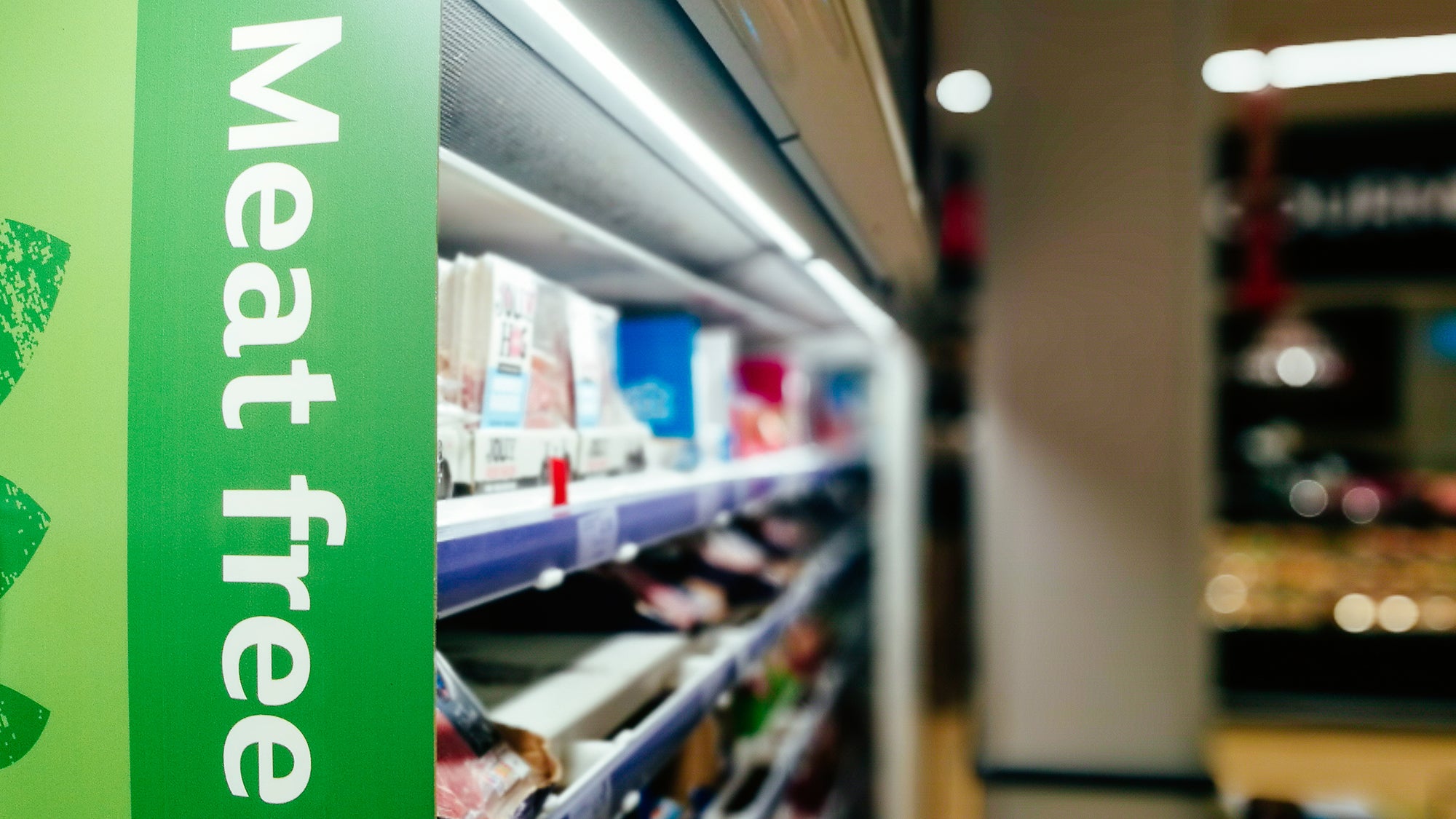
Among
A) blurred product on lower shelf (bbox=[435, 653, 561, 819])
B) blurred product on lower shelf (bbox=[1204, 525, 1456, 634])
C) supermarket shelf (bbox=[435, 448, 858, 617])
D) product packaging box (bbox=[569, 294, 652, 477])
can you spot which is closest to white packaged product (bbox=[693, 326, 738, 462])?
supermarket shelf (bbox=[435, 448, 858, 617])

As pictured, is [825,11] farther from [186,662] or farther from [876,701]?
[876,701]

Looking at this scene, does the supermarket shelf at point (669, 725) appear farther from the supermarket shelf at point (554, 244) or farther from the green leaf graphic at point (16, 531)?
the supermarket shelf at point (554, 244)

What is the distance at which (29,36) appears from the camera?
963 millimetres

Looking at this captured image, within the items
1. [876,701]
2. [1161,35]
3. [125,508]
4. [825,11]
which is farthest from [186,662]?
[876,701]

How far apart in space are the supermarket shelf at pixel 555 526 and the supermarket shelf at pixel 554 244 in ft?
1.40

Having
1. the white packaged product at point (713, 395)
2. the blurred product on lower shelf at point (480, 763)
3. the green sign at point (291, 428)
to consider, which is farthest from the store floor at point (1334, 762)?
the green sign at point (291, 428)

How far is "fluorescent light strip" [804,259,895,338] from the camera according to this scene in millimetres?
2207

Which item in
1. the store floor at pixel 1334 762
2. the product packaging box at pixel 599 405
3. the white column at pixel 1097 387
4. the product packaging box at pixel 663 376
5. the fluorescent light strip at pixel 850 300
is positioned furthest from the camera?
the store floor at pixel 1334 762

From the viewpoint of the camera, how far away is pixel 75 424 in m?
0.93

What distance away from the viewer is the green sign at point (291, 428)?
0.83 meters

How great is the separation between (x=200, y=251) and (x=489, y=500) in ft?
1.50

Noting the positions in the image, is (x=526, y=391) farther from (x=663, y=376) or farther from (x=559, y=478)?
(x=663, y=376)

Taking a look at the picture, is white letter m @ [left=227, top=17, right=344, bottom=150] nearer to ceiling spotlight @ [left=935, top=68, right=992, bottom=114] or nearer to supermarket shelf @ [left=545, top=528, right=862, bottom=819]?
supermarket shelf @ [left=545, top=528, right=862, bottom=819]

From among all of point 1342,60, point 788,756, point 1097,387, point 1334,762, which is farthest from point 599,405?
point 1334,762
